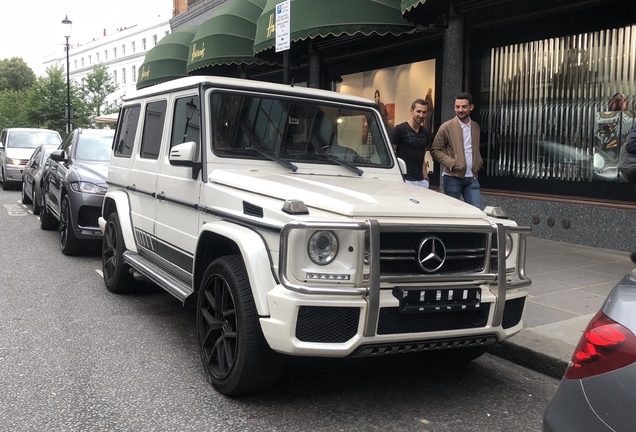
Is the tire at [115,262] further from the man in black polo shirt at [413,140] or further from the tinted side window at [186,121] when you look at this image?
the man in black polo shirt at [413,140]

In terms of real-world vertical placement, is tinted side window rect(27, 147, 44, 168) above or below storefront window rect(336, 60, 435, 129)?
below

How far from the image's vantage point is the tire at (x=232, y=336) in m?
3.50

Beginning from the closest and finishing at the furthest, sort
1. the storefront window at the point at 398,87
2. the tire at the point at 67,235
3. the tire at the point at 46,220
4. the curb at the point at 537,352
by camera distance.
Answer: the curb at the point at 537,352, the tire at the point at 67,235, the tire at the point at 46,220, the storefront window at the point at 398,87

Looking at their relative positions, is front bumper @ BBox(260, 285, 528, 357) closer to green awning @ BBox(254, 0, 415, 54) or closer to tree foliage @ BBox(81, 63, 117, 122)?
green awning @ BBox(254, 0, 415, 54)

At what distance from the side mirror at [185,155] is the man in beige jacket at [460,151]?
10.7 feet

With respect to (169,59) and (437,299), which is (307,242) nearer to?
(437,299)

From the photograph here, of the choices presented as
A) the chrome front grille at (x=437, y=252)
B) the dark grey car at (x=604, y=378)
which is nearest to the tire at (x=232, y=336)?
the chrome front grille at (x=437, y=252)

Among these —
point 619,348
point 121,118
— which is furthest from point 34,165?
point 619,348

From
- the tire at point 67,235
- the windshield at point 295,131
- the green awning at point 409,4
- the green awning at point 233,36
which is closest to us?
the windshield at point 295,131

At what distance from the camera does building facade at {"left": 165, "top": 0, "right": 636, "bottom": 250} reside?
27.0ft

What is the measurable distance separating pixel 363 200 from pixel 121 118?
407cm

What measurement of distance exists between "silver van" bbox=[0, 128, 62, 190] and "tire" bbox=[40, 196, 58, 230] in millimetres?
8308

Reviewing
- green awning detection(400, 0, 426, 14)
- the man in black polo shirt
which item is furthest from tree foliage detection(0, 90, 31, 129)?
the man in black polo shirt

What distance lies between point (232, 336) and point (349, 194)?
1102 millimetres
